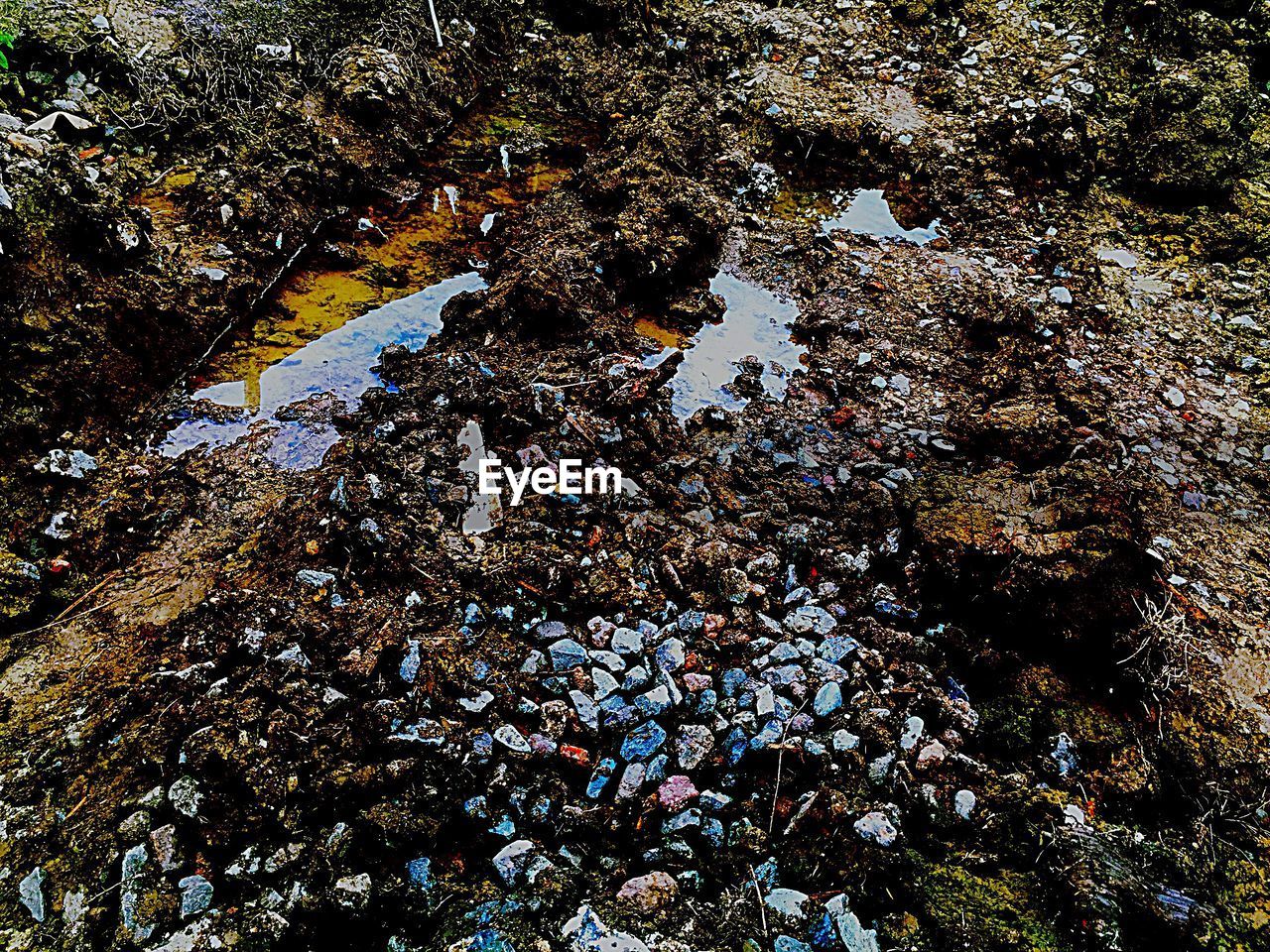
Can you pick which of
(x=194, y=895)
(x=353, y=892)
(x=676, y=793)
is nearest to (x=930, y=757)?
(x=676, y=793)

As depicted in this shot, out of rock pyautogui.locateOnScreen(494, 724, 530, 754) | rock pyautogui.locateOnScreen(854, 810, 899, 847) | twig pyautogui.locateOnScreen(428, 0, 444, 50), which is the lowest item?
rock pyautogui.locateOnScreen(494, 724, 530, 754)

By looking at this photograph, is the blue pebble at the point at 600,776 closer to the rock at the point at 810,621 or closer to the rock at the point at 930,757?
the rock at the point at 810,621

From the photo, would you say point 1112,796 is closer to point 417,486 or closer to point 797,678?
point 797,678

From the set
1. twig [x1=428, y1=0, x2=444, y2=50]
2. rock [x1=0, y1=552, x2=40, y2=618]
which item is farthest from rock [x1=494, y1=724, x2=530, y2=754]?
twig [x1=428, y1=0, x2=444, y2=50]

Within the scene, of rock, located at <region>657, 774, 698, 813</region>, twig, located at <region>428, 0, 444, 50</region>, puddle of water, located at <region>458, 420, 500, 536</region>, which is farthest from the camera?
twig, located at <region>428, 0, 444, 50</region>

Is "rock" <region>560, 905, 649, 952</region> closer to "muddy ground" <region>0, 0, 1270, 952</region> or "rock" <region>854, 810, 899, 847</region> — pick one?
"muddy ground" <region>0, 0, 1270, 952</region>

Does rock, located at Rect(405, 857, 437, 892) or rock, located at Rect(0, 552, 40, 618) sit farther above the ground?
rock, located at Rect(0, 552, 40, 618)
